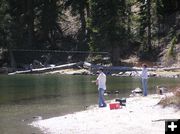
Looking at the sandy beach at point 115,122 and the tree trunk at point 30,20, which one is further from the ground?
the tree trunk at point 30,20

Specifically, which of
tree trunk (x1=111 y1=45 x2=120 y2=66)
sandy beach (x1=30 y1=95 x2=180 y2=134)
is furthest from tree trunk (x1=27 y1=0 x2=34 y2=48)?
sandy beach (x1=30 y1=95 x2=180 y2=134)

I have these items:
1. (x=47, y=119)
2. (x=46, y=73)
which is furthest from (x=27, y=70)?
(x=47, y=119)

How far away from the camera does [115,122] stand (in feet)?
59.7

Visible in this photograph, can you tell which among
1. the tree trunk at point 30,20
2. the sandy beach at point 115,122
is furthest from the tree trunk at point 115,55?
the sandy beach at point 115,122

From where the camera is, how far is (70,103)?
94.0 ft

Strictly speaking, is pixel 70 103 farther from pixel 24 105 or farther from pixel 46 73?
pixel 46 73

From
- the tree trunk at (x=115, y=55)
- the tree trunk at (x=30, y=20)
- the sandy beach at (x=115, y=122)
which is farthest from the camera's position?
the tree trunk at (x=30, y=20)

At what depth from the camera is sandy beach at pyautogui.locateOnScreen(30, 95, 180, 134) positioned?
16.4 metres

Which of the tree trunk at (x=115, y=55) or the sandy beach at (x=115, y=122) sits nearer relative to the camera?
the sandy beach at (x=115, y=122)

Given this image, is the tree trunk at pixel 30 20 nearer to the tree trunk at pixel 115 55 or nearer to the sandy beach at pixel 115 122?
the tree trunk at pixel 115 55

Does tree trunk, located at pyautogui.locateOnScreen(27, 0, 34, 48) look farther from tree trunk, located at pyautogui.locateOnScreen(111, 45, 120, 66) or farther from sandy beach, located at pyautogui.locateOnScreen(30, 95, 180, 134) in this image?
sandy beach, located at pyautogui.locateOnScreen(30, 95, 180, 134)

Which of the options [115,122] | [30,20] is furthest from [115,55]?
[115,122]

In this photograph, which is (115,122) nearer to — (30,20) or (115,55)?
(115,55)

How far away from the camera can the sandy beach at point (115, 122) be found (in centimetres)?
1643
